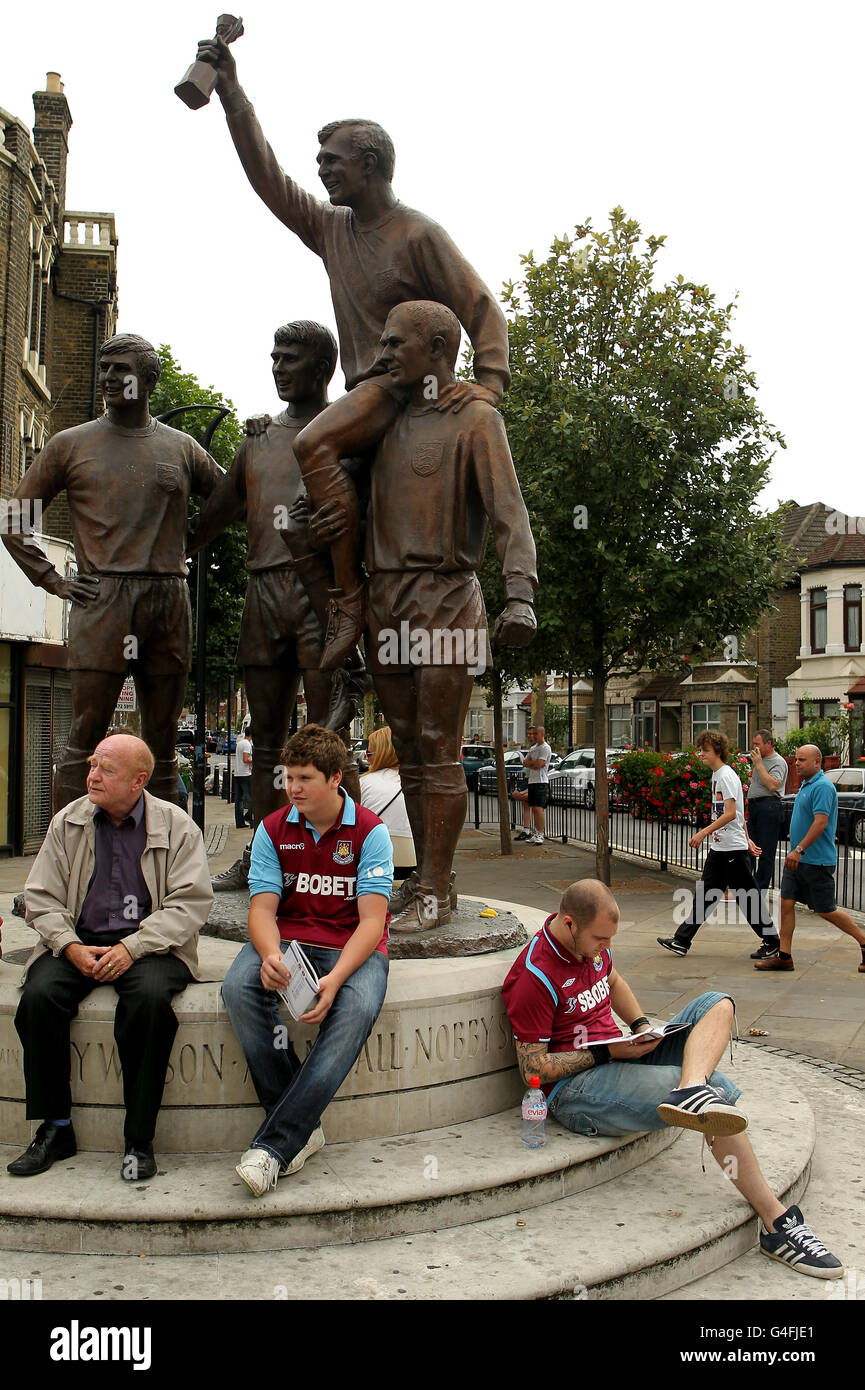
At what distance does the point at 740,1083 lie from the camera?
17.4 ft

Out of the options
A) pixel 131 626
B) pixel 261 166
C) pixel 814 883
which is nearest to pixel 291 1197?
pixel 131 626

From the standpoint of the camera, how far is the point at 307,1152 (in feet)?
11.7

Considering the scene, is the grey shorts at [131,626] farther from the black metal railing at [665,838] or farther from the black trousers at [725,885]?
the black metal railing at [665,838]

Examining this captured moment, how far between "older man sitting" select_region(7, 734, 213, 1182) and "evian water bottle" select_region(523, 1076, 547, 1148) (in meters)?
1.23

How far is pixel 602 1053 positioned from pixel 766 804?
24.4 ft

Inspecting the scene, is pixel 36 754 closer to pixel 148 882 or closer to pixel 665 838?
pixel 665 838

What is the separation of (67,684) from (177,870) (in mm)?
15412

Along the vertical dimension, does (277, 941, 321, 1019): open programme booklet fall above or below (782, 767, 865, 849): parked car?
above

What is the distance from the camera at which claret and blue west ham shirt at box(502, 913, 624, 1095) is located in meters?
3.86

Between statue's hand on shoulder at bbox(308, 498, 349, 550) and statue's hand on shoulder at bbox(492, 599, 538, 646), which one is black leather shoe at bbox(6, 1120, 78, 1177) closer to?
statue's hand on shoulder at bbox(492, 599, 538, 646)

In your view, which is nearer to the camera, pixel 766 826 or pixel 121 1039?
pixel 121 1039

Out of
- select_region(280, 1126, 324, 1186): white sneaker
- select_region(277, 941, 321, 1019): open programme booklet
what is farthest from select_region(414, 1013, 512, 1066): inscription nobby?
select_region(277, 941, 321, 1019): open programme booklet

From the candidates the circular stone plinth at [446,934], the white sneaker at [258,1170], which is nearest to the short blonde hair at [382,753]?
the circular stone plinth at [446,934]

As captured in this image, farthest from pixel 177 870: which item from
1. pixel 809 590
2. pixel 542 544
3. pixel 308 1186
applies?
pixel 809 590
